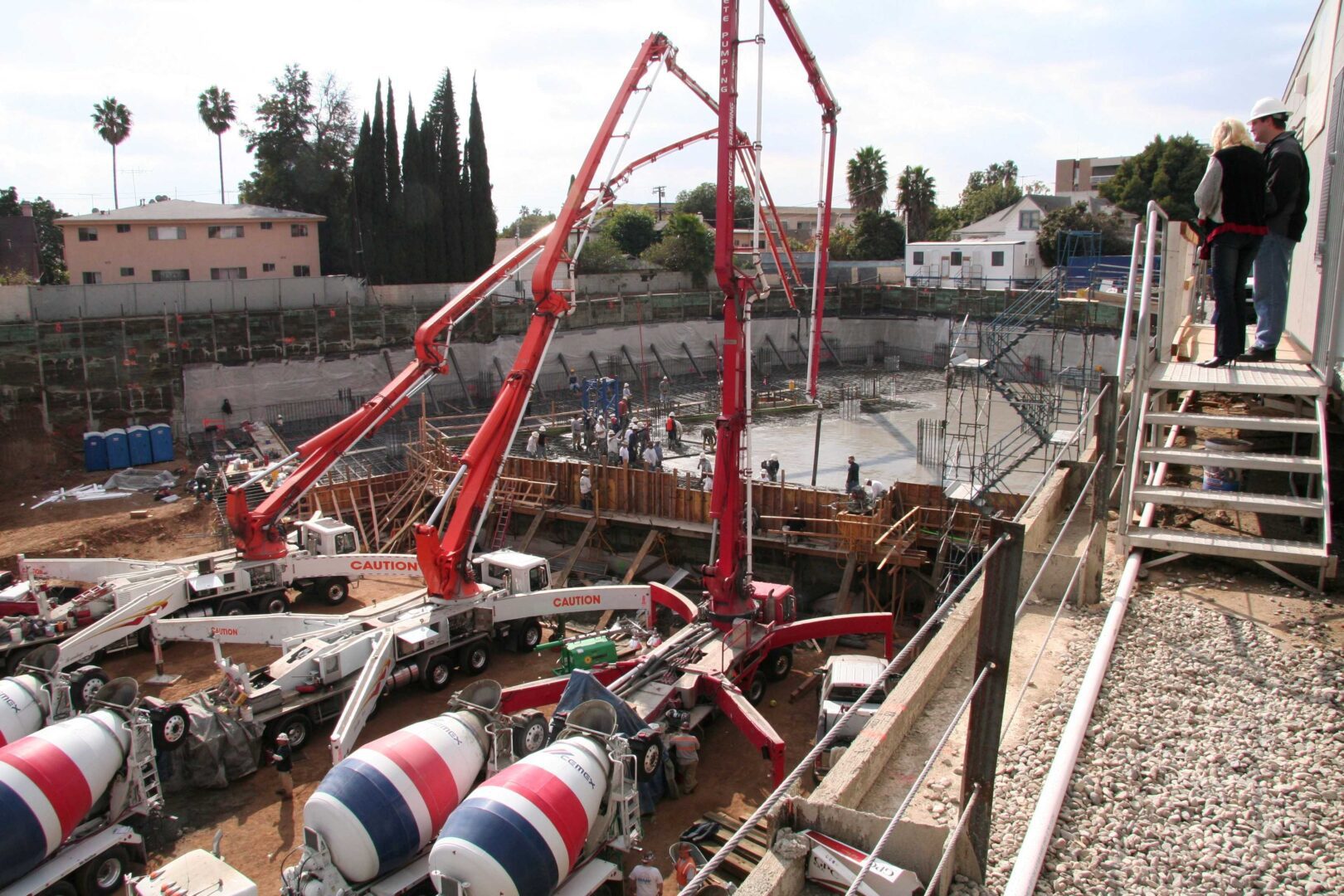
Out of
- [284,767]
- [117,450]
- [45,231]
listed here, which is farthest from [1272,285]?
[45,231]

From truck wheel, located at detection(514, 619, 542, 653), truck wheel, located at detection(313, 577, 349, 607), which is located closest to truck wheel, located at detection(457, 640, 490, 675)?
truck wheel, located at detection(514, 619, 542, 653)

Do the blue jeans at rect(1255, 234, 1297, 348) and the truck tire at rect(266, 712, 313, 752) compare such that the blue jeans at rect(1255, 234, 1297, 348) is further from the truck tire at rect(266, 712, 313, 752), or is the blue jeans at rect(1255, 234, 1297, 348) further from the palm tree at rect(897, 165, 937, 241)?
the palm tree at rect(897, 165, 937, 241)

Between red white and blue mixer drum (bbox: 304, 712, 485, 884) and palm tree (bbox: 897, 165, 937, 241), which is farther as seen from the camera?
palm tree (bbox: 897, 165, 937, 241)

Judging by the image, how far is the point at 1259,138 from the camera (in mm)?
7906

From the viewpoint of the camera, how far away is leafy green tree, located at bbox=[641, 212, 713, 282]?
54531 millimetres

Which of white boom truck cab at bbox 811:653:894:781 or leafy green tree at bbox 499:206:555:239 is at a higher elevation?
leafy green tree at bbox 499:206:555:239

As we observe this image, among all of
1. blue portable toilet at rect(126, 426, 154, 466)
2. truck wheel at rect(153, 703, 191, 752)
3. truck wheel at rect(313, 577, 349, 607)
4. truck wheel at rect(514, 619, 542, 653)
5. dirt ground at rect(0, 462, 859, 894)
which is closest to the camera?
dirt ground at rect(0, 462, 859, 894)

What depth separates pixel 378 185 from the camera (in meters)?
44.4

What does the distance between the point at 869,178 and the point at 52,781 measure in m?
72.3

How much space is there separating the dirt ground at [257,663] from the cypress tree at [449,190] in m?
22.9

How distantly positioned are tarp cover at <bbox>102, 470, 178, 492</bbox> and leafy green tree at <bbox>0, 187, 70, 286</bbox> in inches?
1481

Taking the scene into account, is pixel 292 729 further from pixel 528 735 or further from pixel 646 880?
pixel 646 880

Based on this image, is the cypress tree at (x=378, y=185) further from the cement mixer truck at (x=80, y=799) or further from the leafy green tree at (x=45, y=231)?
the cement mixer truck at (x=80, y=799)

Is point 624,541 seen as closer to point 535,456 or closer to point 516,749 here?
point 535,456
